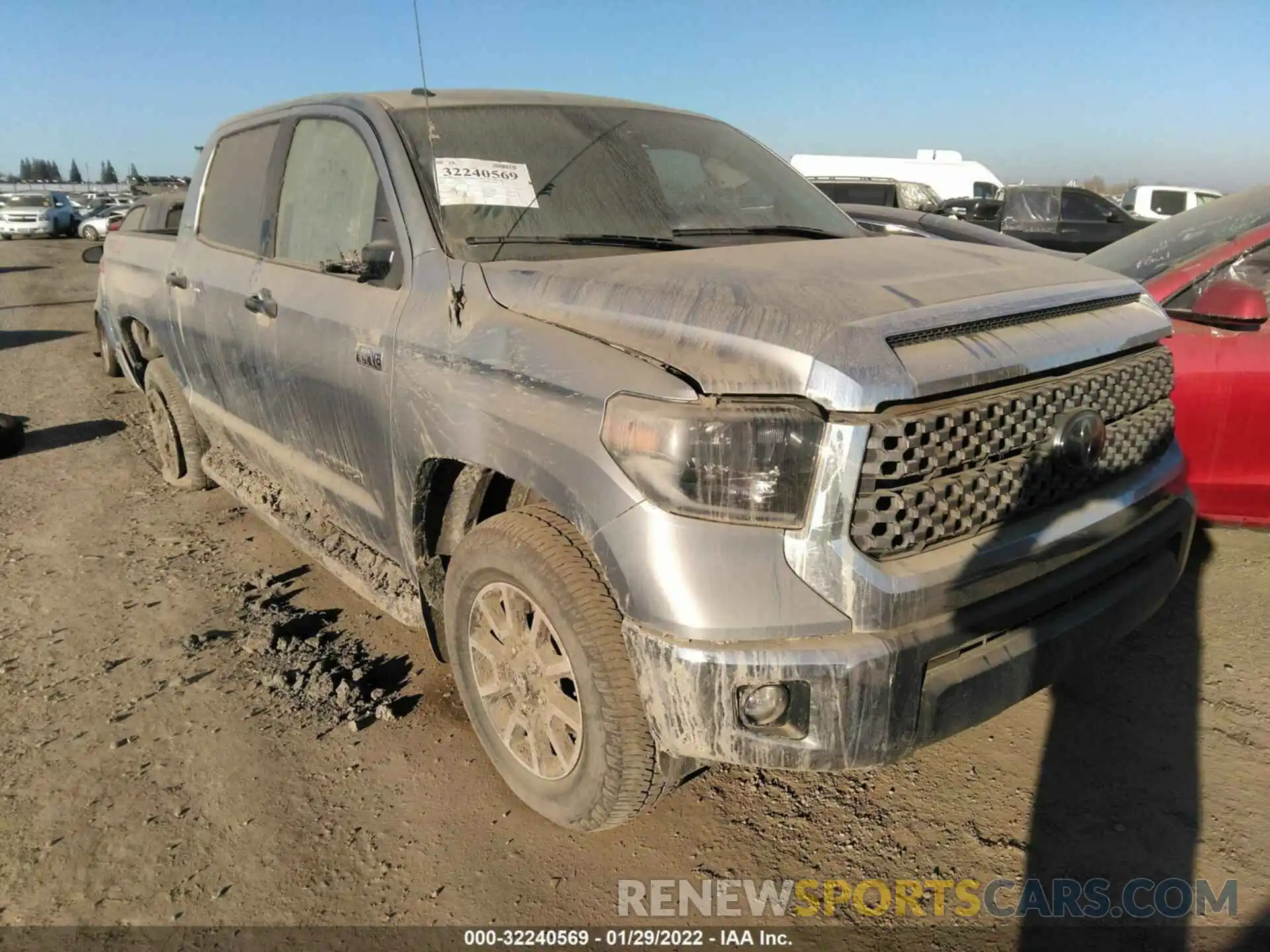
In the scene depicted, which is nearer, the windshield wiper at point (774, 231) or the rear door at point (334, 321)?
the rear door at point (334, 321)

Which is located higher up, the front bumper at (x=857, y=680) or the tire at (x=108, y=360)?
the front bumper at (x=857, y=680)

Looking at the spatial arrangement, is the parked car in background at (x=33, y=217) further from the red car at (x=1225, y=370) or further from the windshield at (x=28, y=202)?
Answer: the red car at (x=1225, y=370)

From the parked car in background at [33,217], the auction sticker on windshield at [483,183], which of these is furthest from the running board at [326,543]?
the parked car in background at [33,217]

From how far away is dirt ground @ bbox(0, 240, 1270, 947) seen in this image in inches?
88.6

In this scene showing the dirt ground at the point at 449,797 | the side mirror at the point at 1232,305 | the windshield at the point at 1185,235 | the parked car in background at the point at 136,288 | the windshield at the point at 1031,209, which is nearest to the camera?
the dirt ground at the point at 449,797

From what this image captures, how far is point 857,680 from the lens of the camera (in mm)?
1822

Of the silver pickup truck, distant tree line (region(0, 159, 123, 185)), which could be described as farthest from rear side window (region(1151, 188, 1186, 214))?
distant tree line (region(0, 159, 123, 185))

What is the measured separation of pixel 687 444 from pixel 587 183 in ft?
4.62

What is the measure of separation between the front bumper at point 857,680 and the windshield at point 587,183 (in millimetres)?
1351

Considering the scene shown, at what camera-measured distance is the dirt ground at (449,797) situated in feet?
7.38

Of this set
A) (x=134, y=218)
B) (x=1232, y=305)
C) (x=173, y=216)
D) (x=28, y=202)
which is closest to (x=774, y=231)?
(x=1232, y=305)

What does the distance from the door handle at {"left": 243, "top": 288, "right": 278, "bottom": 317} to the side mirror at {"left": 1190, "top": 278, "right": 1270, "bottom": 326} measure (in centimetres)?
367

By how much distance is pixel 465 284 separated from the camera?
2465 mm
